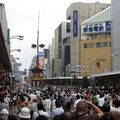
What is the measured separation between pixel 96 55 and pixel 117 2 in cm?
5509

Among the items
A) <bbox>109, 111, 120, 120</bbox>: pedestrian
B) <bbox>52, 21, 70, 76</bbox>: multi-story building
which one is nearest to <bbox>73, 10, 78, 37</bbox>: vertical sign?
<bbox>52, 21, 70, 76</bbox>: multi-story building

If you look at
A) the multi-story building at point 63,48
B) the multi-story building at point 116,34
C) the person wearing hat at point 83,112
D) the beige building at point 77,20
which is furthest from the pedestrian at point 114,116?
the multi-story building at point 63,48

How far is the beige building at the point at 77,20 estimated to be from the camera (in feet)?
461

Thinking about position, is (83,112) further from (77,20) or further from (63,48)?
(63,48)

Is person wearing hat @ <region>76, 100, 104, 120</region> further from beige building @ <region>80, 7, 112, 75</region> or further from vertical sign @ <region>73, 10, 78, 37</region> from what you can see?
vertical sign @ <region>73, 10, 78, 37</region>

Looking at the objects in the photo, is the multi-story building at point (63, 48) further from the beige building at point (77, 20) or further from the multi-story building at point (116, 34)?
the multi-story building at point (116, 34)

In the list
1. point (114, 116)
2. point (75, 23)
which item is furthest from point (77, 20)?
point (114, 116)

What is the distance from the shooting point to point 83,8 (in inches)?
5866

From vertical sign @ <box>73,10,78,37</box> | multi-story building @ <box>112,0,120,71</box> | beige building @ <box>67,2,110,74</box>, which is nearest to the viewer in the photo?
multi-story building @ <box>112,0,120,71</box>

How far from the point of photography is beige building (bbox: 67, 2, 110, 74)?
141 meters

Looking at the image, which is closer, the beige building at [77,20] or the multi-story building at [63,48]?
the beige building at [77,20]

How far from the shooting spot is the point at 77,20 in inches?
5773

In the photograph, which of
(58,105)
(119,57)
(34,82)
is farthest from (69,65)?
(58,105)

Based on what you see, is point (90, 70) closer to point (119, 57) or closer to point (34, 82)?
point (119, 57)
